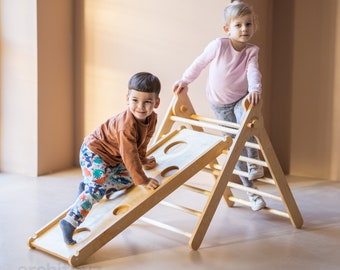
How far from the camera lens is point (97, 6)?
4.27 meters

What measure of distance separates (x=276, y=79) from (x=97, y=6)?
1.33 m

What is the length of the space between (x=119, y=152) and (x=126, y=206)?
0.80 ft

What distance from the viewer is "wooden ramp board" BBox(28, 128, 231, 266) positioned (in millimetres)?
2643

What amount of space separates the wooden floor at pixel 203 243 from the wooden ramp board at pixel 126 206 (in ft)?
0.19

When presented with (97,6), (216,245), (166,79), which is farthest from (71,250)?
(97,6)

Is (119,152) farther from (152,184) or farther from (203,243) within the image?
(203,243)

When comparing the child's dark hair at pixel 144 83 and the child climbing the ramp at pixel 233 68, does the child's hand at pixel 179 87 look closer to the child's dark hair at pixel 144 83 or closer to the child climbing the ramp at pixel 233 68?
the child climbing the ramp at pixel 233 68

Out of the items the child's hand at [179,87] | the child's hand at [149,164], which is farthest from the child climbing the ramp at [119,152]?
the child's hand at [179,87]

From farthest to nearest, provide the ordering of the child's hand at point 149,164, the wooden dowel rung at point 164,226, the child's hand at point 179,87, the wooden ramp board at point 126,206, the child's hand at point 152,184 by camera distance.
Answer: the child's hand at point 179,87
the child's hand at point 149,164
the wooden dowel rung at point 164,226
the child's hand at point 152,184
the wooden ramp board at point 126,206

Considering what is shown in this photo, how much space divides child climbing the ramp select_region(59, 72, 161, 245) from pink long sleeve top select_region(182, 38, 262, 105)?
598 millimetres

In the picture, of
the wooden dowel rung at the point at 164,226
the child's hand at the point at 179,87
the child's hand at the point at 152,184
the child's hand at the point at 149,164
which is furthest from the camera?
the child's hand at the point at 179,87

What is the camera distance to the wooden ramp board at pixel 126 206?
2.64 m

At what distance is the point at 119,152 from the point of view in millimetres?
2793

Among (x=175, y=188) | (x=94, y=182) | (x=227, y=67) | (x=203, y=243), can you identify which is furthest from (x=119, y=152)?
(x=227, y=67)
